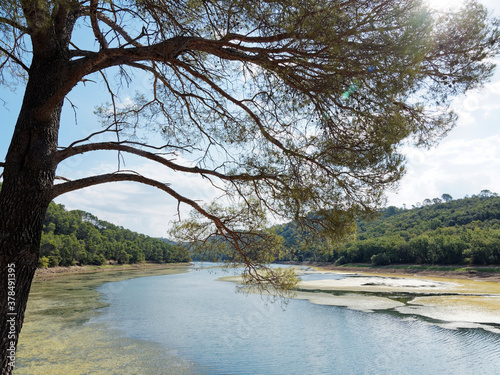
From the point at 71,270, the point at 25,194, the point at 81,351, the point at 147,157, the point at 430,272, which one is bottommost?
the point at 430,272

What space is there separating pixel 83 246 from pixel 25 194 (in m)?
41.2

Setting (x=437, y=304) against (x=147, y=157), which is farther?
(x=437, y=304)

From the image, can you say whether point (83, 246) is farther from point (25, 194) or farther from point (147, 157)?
point (25, 194)

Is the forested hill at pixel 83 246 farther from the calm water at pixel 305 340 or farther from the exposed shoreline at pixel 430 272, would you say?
the calm water at pixel 305 340

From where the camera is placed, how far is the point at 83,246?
129 feet

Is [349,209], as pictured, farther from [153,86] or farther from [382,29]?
[153,86]

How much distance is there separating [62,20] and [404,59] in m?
2.78

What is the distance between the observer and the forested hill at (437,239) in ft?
95.0

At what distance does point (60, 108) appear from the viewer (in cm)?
288

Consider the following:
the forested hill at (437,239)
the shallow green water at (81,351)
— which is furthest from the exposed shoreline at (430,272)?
the shallow green water at (81,351)

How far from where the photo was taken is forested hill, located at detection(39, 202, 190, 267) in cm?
3266

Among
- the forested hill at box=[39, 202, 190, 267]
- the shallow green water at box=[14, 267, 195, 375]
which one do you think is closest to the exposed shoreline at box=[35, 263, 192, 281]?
the forested hill at box=[39, 202, 190, 267]

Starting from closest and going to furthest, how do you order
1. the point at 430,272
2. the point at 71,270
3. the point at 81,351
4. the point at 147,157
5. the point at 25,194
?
1. the point at 25,194
2. the point at 147,157
3. the point at 81,351
4. the point at 430,272
5. the point at 71,270

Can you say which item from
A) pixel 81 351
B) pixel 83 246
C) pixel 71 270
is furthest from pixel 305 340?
pixel 83 246
